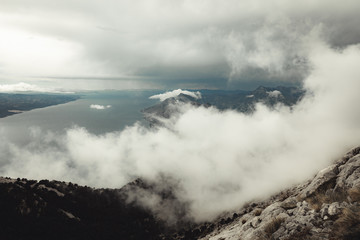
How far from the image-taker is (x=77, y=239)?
183250 mm

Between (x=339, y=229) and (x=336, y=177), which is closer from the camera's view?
(x=339, y=229)

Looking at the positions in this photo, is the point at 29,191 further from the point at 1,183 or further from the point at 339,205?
the point at 339,205

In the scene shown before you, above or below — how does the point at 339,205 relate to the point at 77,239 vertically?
above

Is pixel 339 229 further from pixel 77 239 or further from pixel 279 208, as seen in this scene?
pixel 77 239

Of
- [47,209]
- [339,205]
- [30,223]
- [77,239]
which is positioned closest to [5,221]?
[30,223]

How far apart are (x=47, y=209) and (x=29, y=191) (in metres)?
25.5

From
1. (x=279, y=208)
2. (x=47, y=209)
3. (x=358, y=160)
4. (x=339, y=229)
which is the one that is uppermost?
(x=339, y=229)

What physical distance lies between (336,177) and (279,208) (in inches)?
869

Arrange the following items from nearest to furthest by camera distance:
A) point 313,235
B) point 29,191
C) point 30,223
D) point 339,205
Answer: point 313,235, point 339,205, point 30,223, point 29,191

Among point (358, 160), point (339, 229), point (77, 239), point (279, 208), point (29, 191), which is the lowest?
point (77, 239)

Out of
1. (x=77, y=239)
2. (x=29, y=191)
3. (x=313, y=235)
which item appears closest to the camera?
(x=313, y=235)

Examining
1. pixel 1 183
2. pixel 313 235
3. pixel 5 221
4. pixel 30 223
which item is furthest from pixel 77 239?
pixel 313 235

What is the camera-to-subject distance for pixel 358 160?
44.5 metres

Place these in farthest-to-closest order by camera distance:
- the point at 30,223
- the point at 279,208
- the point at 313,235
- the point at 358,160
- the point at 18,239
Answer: the point at 30,223
the point at 18,239
the point at 358,160
the point at 279,208
the point at 313,235
